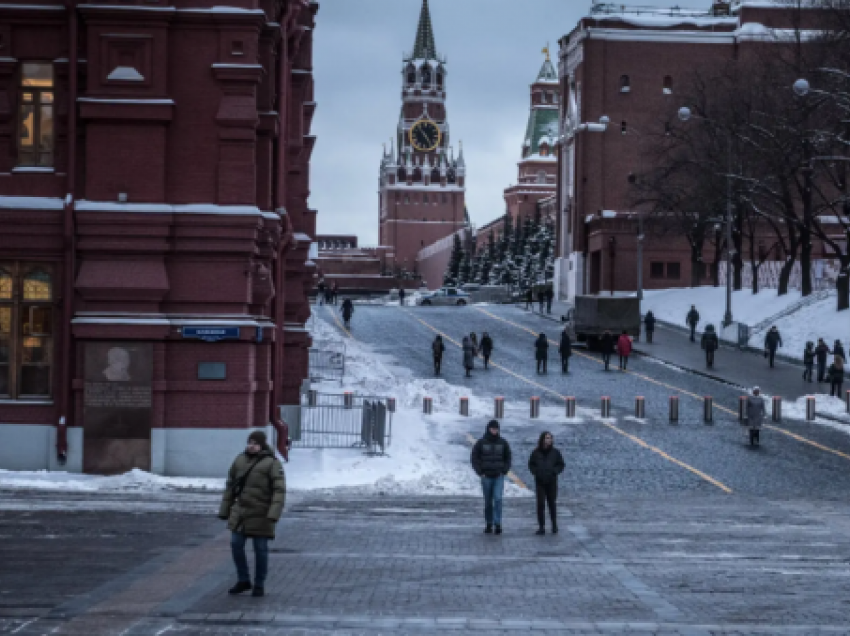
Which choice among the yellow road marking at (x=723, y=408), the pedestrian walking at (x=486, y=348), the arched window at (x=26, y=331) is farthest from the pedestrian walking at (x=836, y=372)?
the arched window at (x=26, y=331)

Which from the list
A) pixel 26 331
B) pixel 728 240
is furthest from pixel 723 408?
pixel 26 331

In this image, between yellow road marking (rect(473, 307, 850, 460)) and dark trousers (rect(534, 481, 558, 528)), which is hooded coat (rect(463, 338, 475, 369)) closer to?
yellow road marking (rect(473, 307, 850, 460))

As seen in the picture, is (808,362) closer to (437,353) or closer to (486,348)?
(486,348)

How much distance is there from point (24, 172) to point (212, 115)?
3.26 metres

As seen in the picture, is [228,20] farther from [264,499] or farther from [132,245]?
[264,499]

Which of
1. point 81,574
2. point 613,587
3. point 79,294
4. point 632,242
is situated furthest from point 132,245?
point 632,242

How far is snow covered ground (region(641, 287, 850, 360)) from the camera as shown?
55562mm

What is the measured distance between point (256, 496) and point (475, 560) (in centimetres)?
389

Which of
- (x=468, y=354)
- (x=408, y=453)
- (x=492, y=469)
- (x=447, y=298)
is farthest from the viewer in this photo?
(x=447, y=298)

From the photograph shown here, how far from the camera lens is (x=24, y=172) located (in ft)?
82.9

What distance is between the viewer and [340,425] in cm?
3238

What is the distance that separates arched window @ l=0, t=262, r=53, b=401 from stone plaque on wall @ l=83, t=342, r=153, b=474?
1.01 metres

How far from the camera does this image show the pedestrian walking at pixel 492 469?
19.1 m

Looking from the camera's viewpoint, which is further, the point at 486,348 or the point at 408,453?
the point at 486,348
